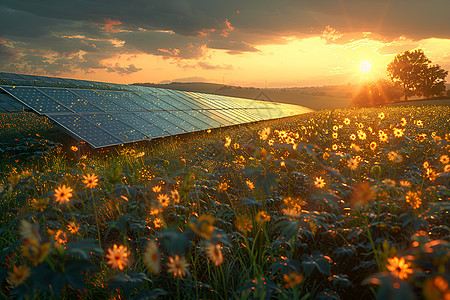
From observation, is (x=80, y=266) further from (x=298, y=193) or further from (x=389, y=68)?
(x=389, y=68)

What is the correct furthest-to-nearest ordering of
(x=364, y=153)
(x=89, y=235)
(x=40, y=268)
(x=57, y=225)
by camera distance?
(x=364, y=153) → (x=89, y=235) → (x=57, y=225) → (x=40, y=268)

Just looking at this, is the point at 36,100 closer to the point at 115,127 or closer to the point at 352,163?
the point at 115,127

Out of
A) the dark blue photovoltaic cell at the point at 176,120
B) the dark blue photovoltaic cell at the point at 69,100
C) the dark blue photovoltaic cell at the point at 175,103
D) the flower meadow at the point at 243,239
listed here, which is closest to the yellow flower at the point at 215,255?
the flower meadow at the point at 243,239

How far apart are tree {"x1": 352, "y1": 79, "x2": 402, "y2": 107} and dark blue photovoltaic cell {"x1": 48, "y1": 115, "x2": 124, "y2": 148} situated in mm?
50297

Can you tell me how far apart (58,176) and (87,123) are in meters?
3.60

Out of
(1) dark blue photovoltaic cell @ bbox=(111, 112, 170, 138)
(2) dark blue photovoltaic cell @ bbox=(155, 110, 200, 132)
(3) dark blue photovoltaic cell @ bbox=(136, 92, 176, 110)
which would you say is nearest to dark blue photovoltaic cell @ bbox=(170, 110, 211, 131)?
(2) dark blue photovoltaic cell @ bbox=(155, 110, 200, 132)

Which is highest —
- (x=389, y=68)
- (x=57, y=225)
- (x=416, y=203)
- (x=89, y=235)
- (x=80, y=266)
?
(x=389, y=68)

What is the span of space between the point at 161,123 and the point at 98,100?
7.90 ft

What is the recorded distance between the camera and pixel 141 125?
27.8ft

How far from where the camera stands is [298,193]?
3.46 m

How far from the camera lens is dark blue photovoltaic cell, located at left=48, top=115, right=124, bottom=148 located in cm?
636

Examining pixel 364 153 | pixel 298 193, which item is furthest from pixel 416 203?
pixel 364 153

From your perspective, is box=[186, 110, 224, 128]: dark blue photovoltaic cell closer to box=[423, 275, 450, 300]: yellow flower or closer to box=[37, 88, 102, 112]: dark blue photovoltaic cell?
box=[37, 88, 102, 112]: dark blue photovoltaic cell

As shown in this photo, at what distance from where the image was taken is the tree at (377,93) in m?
49.1
